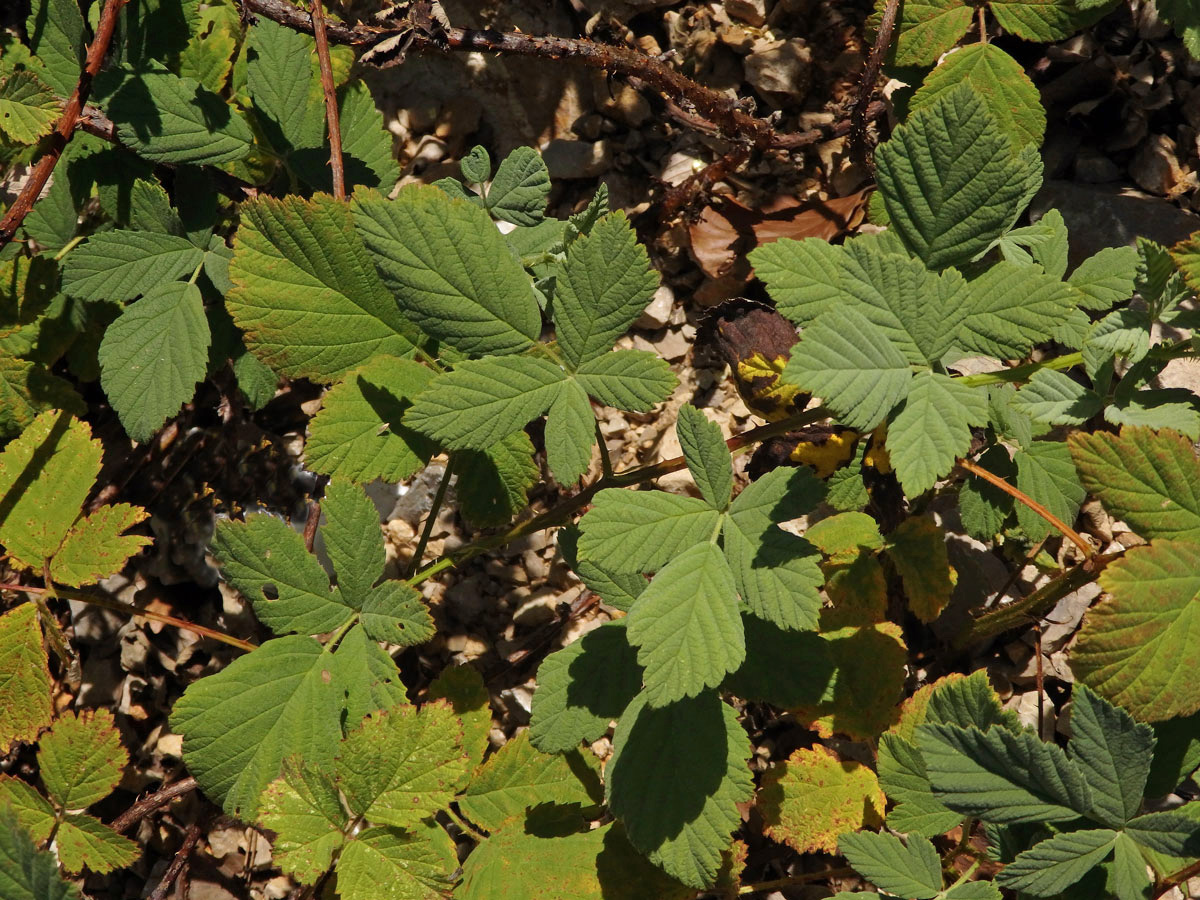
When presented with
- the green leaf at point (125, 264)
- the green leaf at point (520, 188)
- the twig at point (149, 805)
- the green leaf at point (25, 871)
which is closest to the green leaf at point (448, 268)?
the green leaf at point (520, 188)

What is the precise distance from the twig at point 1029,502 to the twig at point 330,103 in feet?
4.85

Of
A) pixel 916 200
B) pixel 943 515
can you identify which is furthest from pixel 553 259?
pixel 943 515

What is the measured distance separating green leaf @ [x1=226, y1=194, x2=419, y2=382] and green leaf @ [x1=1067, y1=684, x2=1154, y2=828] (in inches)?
56.7

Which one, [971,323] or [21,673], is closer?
[971,323]

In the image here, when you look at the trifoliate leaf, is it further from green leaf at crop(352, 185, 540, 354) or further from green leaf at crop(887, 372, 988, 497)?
green leaf at crop(352, 185, 540, 354)

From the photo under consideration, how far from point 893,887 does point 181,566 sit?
6.71ft

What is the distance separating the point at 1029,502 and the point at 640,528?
83 cm

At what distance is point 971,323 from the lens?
1.53 meters

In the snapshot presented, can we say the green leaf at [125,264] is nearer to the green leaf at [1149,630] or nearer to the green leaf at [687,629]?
the green leaf at [687,629]

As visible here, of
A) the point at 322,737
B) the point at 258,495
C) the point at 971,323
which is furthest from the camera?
the point at 258,495

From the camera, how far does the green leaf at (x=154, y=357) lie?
78.4 inches

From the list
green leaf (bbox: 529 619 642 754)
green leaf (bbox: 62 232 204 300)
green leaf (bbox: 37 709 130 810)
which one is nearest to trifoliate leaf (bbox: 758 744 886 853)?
green leaf (bbox: 529 619 642 754)

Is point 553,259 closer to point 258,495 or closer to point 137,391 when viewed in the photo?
point 137,391

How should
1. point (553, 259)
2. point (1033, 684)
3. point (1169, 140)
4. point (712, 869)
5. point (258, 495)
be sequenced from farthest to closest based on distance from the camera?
1. point (258, 495)
2. point (1169, 140)
3. point (1033, 684)
4. point (553, 259)
5. point (712, 869)
